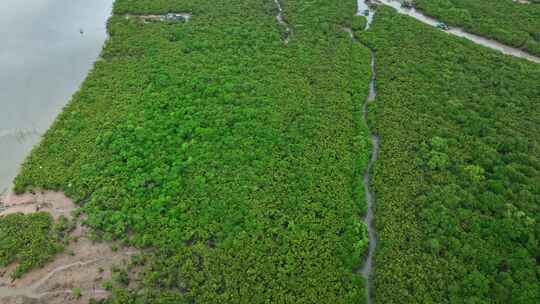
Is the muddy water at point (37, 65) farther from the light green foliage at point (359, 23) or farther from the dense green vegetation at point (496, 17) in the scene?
the dense green vegetation at point (496, 17)

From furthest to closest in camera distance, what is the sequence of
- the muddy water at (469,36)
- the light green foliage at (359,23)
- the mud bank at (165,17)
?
the mud bank at (165,17), the light green foliage at (359,23), the muddy water at (469,36)

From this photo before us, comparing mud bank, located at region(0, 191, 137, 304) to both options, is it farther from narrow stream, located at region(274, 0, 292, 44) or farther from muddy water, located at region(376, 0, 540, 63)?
muddy water, located at region(376, 0, 540, 63)

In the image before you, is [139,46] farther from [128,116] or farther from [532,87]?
[532,87]

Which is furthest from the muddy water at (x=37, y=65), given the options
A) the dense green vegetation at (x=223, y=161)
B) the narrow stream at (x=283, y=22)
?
the narrow stream at (x=283, y=22)

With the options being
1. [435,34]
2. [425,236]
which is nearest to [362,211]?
[425,236]

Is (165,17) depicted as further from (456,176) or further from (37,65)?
(456,176)

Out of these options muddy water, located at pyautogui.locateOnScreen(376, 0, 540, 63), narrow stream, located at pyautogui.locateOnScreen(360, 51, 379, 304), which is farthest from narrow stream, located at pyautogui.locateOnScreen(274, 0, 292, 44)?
muddy water, located at pyautogui.locateOnScreen(376, 0, 540, 63)

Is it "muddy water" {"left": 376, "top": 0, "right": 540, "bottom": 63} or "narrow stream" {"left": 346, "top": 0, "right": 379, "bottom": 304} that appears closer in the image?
"narrow stream" {"left": 346, "top": 0, "right": 379, "bottom": 304}
